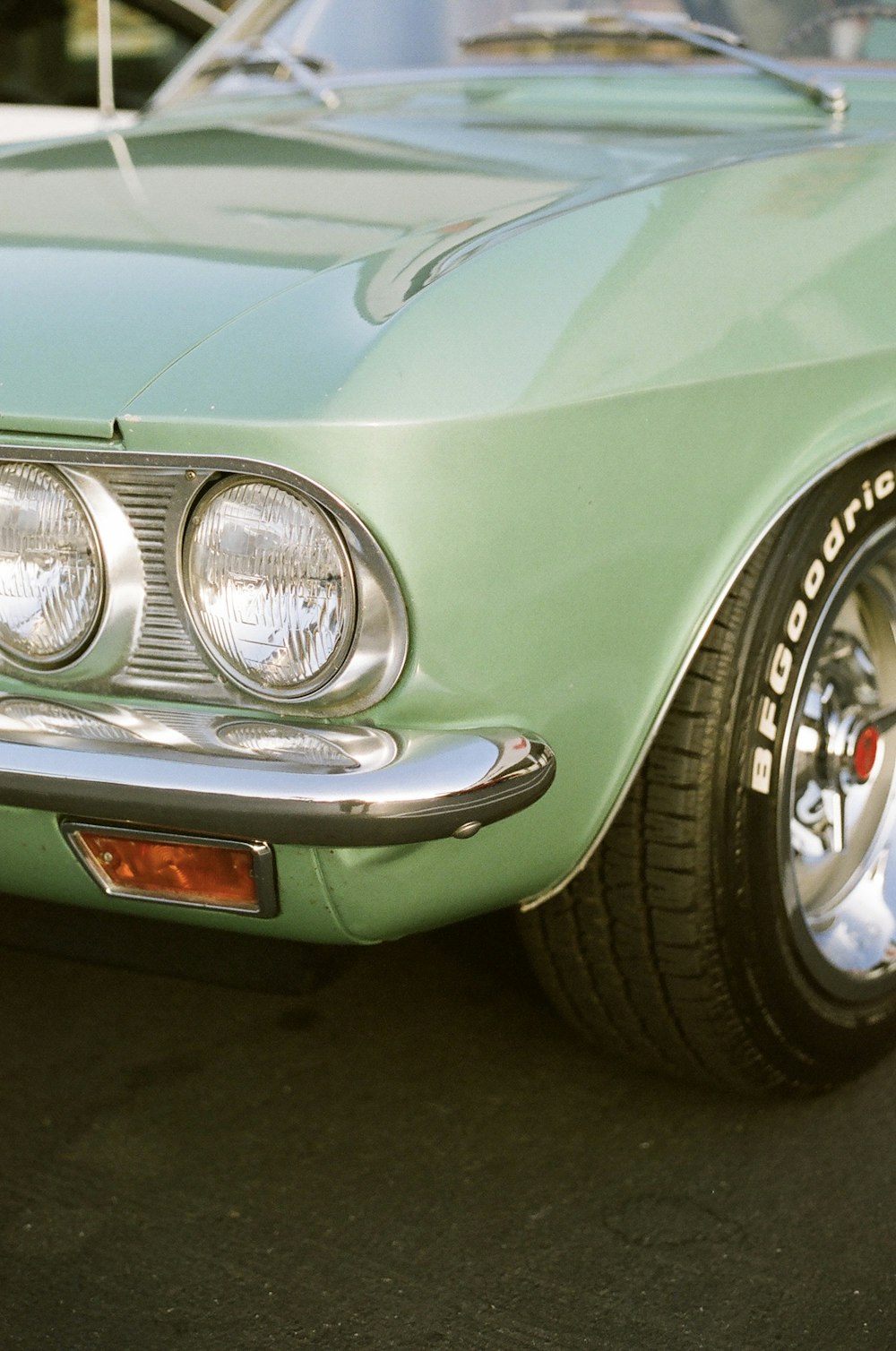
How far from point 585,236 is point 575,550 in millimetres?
346

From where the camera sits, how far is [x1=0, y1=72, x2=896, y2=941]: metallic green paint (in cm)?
155

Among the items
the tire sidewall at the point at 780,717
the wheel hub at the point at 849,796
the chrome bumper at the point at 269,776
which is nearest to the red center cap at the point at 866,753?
the wheel hub at the point at 849,796

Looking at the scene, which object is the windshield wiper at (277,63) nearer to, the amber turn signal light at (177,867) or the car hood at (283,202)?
the car hood at (283,202)

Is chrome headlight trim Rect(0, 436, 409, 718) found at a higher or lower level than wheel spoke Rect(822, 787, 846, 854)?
higher

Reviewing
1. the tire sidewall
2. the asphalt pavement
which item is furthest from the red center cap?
the asphalt pavement

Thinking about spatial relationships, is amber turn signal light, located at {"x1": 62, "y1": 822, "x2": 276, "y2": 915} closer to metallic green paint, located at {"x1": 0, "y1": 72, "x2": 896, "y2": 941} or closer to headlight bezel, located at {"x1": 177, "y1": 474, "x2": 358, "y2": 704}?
metallic green paint, located at {"x1": 0, "y1": 72, "x2": 896, "y2": 941}

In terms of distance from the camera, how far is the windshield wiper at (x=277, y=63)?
2.84 meters

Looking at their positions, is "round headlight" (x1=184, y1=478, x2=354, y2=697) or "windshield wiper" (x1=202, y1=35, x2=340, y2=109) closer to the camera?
"round headlight" (x1=184, y1=478, x2=354, y2=697)

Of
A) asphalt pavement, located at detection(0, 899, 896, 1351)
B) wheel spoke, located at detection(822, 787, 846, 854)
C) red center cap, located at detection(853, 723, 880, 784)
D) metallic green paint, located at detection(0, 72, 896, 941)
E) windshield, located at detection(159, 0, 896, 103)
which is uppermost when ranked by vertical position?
windshield, located at detection(159, 0, 896, 103)

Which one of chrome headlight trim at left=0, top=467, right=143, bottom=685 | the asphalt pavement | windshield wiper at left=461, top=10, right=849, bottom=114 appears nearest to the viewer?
chrome headlight trim at left=0, top=467, right=143, bottom=685

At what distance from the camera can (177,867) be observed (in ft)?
5.41

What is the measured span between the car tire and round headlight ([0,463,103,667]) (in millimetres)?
675

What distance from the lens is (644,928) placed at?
77.5 inches

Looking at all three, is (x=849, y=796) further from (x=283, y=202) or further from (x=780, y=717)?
(x=283, y=202)
